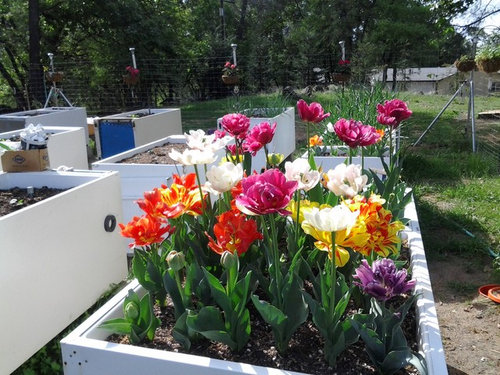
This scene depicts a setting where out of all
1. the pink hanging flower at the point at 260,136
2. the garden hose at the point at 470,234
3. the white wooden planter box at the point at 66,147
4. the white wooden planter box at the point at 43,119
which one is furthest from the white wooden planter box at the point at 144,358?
the white wooden planter box at the point at 43,119

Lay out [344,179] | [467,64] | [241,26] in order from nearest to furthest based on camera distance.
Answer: [344,179]
[467,64]
[241,26]

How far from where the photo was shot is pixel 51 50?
13.4 m

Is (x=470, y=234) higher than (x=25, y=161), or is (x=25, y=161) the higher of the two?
(x=25, y=161)

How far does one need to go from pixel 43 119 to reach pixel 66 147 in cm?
172

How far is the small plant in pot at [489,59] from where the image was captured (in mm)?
5336

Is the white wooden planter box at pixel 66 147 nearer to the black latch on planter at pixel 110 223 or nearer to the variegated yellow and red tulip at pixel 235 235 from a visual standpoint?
the black latch on planter at pixel 110 223

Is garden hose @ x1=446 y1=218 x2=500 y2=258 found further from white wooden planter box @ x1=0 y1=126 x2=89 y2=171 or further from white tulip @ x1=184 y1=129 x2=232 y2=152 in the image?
white wooden planter box @ x1=0 y1=126 x2=89 y2=171

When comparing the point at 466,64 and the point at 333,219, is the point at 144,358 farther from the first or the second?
the point at 466,64

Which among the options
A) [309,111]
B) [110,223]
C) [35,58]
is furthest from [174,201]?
[35,58]

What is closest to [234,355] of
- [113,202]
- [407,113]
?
[407,113]

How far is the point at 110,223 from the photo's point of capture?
8.13ft

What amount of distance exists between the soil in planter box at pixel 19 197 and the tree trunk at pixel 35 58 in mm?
7466

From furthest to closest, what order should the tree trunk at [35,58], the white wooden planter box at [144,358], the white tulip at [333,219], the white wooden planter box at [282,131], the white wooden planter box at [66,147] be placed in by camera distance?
the tree trunk at [35,58] → the white wooden planter box at [282,131] → the white wooden planter box at [66,147] → the white wooden planter box at [144,358] → the white tulip at [333,219]

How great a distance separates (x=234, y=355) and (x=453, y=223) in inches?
119
